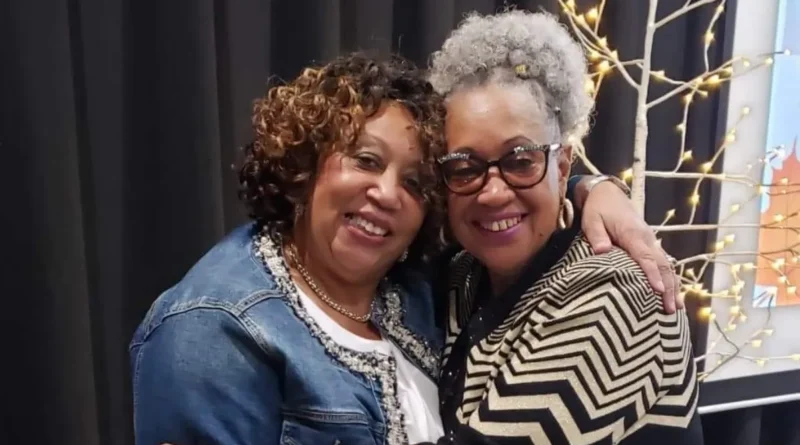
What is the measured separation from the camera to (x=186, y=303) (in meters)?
1.02

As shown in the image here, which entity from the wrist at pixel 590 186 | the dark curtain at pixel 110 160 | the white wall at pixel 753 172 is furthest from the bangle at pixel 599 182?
the white wall at pixel 753 172

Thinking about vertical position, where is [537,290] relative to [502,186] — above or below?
below

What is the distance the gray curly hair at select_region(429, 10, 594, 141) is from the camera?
1.17m

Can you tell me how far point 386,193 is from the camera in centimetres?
113

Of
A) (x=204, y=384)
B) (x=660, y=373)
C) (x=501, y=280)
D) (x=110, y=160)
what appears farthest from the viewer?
(x=110, y=160)

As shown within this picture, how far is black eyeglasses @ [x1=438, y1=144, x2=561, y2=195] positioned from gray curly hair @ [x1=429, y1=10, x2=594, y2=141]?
7cm

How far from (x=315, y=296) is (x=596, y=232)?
0.44m

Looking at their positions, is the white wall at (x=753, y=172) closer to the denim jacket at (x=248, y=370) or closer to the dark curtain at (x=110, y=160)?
the dark curtain at (x=110, y=160)

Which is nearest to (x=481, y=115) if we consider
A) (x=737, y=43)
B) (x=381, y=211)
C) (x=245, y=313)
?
(x=381, y=211)

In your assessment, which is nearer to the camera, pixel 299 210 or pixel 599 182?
pixel 299 210

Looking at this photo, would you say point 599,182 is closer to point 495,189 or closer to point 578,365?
point 495,189

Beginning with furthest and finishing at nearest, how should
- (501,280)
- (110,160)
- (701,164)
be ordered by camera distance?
(701,164), (110,160), (501,280)

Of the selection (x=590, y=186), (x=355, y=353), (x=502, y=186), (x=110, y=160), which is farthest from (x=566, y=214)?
(x=110, y=160)

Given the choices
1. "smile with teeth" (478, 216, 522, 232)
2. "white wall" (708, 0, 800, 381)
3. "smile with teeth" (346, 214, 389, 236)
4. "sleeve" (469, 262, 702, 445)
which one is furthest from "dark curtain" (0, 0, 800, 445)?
"white wall" (708, 0, 800, 381)
